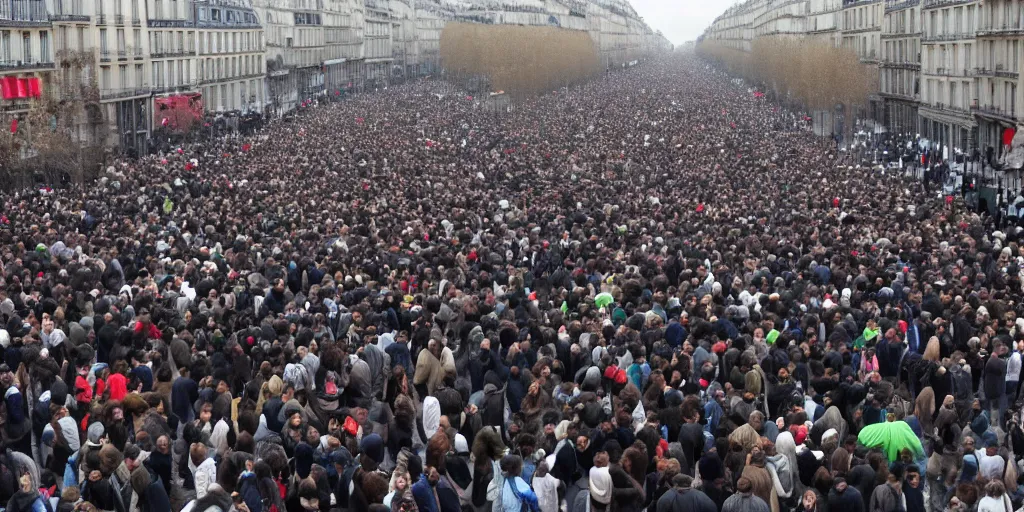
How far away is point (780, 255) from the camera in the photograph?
25.1 m

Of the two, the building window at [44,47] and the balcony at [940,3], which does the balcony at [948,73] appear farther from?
the building window at [44,47]

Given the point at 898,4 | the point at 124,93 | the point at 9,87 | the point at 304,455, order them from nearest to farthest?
the point at 304,455, the point at 9,87, the point at 124,93, the point at 898,4

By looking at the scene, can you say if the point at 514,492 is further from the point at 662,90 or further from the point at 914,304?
the point at 662,90

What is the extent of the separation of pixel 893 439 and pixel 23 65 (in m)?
50.8

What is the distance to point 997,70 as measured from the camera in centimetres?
5559

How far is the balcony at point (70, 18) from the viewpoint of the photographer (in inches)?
2439

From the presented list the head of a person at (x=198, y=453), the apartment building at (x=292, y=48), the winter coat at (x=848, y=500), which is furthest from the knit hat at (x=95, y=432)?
the apartment building at (x=292, y=48)

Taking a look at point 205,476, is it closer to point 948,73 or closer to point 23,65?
point 23,65

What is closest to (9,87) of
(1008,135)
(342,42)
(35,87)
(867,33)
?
(35,87)

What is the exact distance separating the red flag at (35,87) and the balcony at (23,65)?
22.5 inches

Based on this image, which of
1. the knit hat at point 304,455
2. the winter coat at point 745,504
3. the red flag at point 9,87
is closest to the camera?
the winter coat at point 745,504

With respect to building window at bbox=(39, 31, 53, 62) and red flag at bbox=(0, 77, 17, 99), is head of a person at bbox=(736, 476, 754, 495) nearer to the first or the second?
red flag at bbox=(0, 77, 17, 99)

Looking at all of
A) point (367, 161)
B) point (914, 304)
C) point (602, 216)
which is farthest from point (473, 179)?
point (914, 304)

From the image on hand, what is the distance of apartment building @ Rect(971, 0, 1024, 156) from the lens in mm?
52844
